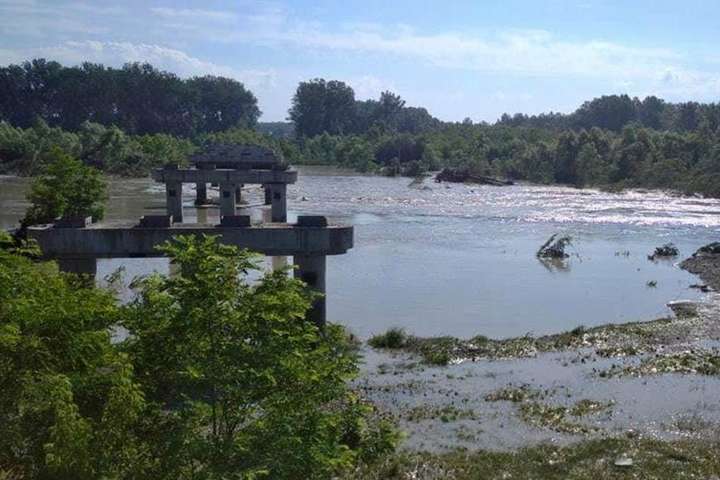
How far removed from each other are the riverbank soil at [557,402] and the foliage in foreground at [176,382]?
22.7 feet

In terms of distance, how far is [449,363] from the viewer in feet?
96.9

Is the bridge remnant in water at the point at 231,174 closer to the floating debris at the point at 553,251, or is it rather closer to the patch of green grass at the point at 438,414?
the floating debris at the point at 553,251

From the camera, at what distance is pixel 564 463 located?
64.6 ft

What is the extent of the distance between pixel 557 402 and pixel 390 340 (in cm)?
847

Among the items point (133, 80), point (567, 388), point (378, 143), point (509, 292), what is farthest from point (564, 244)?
point (133, 80)

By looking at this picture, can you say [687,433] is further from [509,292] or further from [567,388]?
[509,292]

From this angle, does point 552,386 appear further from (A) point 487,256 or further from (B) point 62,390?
(A) point 487,256

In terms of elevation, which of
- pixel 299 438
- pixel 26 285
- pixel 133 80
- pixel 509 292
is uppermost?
pixel 133 80

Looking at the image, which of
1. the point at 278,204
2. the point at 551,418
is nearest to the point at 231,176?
the point at 278,204

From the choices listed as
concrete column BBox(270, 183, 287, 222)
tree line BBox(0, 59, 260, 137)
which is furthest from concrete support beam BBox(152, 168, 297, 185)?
tree line BBox(0, 59, 260, 137)

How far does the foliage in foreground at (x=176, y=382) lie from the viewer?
11.3 meters

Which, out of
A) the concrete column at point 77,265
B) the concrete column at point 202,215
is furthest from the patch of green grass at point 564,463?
the concrete column at point 202,215

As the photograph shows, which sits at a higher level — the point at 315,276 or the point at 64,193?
the point at 64,193

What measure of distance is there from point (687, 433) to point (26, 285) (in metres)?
18.0
